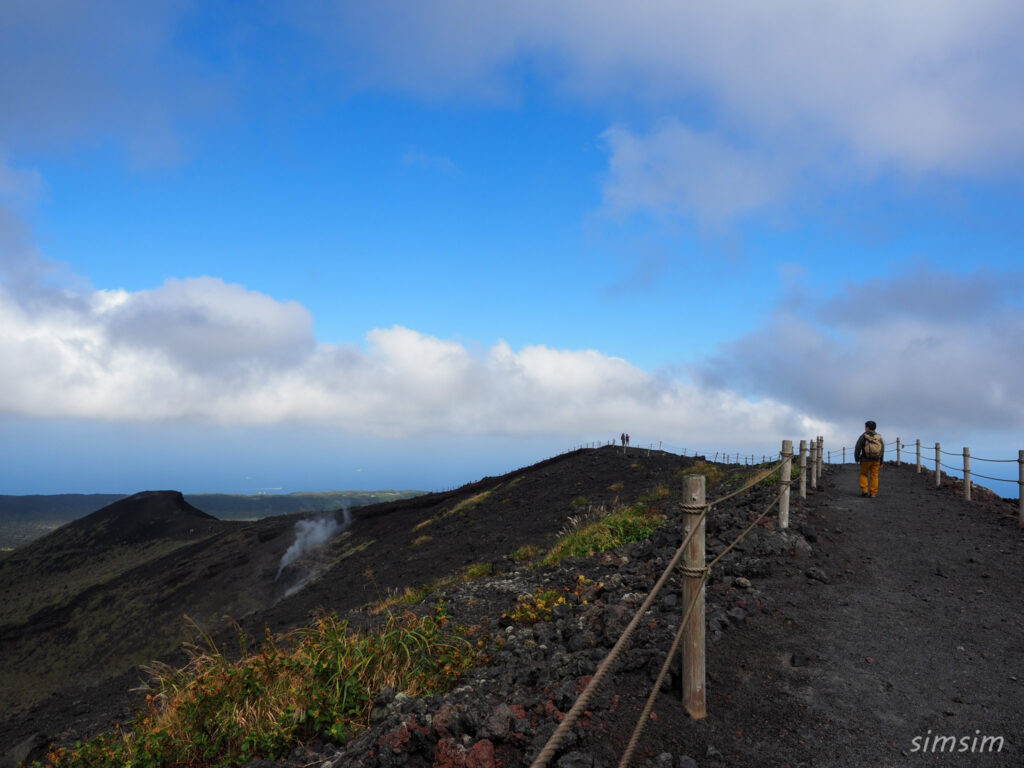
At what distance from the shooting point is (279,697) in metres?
5.41

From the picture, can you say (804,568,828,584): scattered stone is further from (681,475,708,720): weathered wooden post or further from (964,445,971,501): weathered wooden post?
(964,445,971,501): weathered wooden post

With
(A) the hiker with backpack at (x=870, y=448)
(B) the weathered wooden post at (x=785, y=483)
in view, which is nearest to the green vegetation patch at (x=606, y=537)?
(B) the weathered wooden post at (x=785, y=483)

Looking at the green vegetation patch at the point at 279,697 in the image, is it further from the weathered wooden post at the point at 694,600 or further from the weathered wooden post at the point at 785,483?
the weathered wooden post at the point at 785,483

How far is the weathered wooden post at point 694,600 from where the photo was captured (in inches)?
158

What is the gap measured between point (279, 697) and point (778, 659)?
457cm

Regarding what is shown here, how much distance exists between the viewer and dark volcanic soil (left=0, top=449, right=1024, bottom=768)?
3871mm

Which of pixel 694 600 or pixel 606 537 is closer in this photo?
pixel 694 600

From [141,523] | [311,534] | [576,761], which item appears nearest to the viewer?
[576,761]

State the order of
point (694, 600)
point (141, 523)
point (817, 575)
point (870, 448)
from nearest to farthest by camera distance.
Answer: point (694, 600) → point (817, 575) → point (870, 448) → point (141, 523)

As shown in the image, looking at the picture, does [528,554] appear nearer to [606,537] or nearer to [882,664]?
[606,537]

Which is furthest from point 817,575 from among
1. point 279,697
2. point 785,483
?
point 279,697

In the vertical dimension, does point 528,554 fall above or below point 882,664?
below

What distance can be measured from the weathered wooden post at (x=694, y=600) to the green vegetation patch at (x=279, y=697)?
232 cm

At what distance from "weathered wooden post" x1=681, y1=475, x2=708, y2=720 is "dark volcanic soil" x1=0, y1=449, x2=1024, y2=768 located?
0.18 m
